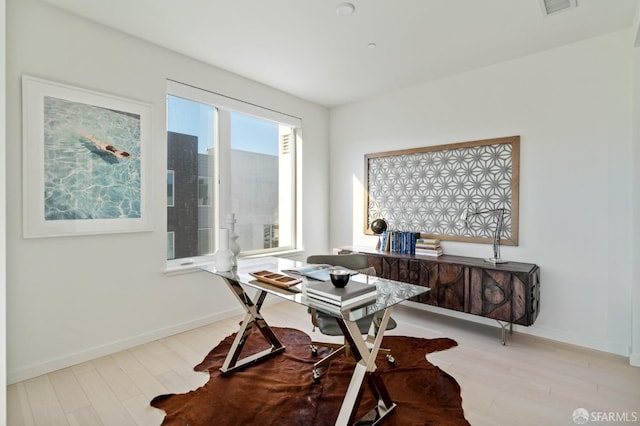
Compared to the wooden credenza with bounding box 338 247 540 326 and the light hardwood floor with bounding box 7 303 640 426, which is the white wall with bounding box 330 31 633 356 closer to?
the wooden credenza with bounding box 338 247 540 326

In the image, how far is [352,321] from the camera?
161 cm

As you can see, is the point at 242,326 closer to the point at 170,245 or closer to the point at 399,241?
the point at 170,245

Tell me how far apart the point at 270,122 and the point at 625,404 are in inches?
159

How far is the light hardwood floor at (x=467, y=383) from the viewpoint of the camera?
1.95 m

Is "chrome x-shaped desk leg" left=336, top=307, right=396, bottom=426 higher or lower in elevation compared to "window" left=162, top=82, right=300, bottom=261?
lower

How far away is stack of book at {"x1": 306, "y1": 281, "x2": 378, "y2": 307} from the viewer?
63.2 inches

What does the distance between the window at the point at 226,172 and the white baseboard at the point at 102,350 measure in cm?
68

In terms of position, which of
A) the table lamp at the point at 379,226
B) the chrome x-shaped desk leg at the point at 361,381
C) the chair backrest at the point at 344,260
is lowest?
the chrome x-shaped desk leg at the point at 361,381

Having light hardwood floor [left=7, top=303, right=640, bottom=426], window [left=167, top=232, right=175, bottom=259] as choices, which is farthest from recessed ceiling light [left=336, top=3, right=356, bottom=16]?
light hardwood floor [left=7, top=303, right=640, bottom=426]

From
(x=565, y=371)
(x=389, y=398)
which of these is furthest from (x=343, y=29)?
(x=565, y=371)

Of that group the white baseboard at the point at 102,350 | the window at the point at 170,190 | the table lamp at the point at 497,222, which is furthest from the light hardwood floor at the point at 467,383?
the window at the point at 170,190

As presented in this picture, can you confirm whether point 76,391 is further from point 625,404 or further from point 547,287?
point 547,287

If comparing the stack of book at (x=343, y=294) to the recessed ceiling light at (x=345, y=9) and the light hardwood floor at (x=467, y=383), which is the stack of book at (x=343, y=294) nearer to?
the light hardwood floor at (x=467, y=383)

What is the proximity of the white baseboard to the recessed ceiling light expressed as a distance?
306cm
